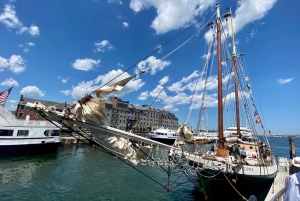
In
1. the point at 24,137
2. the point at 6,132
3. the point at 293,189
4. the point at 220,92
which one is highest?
the point at 220,92

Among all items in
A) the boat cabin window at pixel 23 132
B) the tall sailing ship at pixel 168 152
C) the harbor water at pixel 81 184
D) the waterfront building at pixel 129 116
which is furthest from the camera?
the waterfront building at pixel 129 116

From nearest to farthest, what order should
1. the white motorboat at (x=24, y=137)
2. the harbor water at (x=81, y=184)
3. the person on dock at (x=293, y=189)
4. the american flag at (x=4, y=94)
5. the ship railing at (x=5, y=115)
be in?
the person on dock at (x=293, y=189) → the harbor water at (x=81, y=184) → the white motorboat at (x=24, y=137) → the ship railing at (x=5, y=115) → the american flag at (x=4, y=94)

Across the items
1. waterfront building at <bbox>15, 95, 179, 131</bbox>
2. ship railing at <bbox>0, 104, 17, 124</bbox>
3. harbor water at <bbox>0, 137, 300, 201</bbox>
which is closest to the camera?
harbor water at <bbox>0, 137, 300, 201</bbox>

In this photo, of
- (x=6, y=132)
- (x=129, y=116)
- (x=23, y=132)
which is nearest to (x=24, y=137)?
(x=23, y=132)

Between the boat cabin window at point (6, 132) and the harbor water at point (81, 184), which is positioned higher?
the boat cabin window at point (6, 132)

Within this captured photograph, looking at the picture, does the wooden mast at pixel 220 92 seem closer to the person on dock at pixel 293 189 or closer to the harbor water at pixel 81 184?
the harbor water at pixel 81 184

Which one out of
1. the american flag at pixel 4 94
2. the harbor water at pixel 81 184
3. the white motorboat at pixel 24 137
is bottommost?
the harbor water at pixel 81 184

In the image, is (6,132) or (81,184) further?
(6,132)

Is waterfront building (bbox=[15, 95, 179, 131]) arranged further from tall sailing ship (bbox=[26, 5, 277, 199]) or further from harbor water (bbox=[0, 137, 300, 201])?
tall sailing ship (bbox=[26, 5, 277, 199])

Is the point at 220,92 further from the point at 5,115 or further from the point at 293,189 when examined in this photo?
the point at 5,115

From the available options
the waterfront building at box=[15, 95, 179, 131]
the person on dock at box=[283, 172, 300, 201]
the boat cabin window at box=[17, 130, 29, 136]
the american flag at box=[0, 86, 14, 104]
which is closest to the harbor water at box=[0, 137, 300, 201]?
the boat cabin window at box=[17, 130, 29, 136]

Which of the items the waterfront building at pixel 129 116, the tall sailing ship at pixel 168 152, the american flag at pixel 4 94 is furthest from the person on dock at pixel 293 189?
the waterfront building at pixel 129 116

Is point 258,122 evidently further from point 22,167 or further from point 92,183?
point 22,167

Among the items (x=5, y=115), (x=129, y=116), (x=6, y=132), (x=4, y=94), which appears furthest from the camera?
(x=129, y=116)
